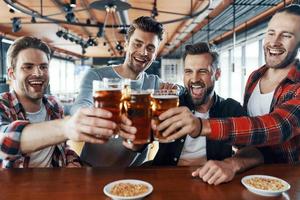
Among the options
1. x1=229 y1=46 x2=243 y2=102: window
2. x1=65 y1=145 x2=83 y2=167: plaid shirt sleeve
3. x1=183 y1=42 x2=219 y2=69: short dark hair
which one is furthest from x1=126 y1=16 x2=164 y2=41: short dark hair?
x1=229 y1=46 x2=243 y2=102: window

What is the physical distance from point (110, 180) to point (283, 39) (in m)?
1.45

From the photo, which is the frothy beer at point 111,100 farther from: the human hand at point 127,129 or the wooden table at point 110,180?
the wooden table at point 110,180

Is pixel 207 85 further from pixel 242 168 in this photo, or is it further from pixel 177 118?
pixel 177 118

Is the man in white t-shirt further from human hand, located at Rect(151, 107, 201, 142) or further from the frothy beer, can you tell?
the frothy beer

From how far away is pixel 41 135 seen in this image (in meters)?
1.30

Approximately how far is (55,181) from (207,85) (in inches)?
49.0

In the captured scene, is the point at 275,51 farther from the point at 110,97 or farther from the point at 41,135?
the point at 41,135

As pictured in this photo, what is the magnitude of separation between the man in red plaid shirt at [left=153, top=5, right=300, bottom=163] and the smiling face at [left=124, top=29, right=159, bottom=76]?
89 cm

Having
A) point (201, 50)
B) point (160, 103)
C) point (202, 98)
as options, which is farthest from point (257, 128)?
point (201, 50)

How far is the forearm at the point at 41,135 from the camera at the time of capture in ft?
4.20

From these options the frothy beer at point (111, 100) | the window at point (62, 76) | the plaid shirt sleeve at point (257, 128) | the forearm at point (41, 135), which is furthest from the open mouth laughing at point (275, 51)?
the window at point (62, 76)

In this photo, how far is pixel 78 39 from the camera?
33.3 ft

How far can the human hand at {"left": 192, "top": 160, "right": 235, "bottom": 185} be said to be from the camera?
4.50 feet

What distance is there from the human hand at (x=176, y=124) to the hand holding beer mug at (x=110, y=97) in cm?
18
